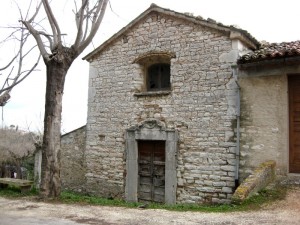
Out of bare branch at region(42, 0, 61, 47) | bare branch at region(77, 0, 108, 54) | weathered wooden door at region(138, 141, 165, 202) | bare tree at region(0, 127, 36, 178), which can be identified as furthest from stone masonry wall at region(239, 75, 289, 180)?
bare tree at region(0, 127, 36, 178)

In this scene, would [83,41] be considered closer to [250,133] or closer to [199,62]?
[199,62]

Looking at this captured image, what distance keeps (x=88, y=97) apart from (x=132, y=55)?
6.79 feet

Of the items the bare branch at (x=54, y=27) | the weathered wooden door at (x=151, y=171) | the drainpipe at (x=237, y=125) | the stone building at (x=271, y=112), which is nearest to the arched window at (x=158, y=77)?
the weathered wooden door at (x=151, y=171)

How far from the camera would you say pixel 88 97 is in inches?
420

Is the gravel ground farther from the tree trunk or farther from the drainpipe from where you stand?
the drainpipe

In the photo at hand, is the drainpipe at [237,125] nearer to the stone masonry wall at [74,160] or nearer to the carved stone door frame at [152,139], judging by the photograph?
the carved stone door frame at [152,139]

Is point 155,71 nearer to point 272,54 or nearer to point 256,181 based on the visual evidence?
point 272,54

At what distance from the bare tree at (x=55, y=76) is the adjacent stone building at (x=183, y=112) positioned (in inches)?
88.1

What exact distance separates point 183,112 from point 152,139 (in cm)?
117

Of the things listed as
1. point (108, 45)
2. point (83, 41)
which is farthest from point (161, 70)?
point (83, 41)

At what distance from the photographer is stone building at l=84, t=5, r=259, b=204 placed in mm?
8172

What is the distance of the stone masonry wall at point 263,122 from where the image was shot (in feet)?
24.6

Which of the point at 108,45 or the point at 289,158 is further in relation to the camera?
the point at 108,45

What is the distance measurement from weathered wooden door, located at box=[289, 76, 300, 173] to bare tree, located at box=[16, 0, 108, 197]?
15.5 ft
